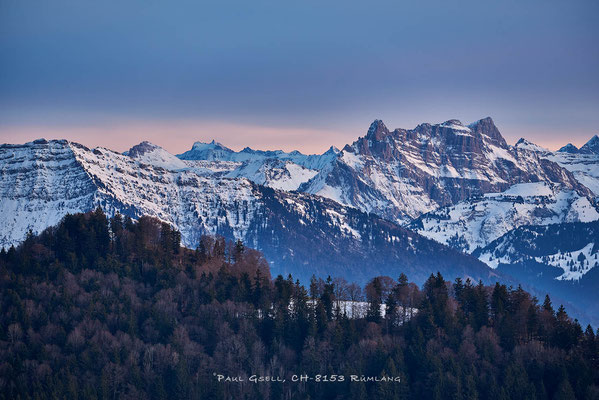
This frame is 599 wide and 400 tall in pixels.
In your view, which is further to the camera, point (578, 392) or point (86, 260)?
point (86, 260)

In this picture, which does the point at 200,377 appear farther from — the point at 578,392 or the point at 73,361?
the point at 578,392

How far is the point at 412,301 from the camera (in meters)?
170

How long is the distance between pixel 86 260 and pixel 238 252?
38.1 metres

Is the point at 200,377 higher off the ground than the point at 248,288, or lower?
lower

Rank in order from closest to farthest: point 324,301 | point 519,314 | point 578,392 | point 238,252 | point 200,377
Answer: point 578,392 → point 200,377 → point 519,314 → point 324,301 → point 238,252

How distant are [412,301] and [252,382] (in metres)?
42.0

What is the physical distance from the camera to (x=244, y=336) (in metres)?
159

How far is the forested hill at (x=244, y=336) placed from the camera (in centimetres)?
14162

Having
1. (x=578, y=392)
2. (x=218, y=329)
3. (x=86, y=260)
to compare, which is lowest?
(x=578, y=392)

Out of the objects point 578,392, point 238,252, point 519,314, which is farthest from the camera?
point 238,252

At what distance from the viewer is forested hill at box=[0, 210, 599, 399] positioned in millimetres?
141625

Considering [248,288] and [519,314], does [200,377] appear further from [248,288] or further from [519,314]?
[519,314]

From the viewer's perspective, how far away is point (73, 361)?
5640 inches

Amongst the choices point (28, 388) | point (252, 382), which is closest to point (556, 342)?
point (252, 382)
